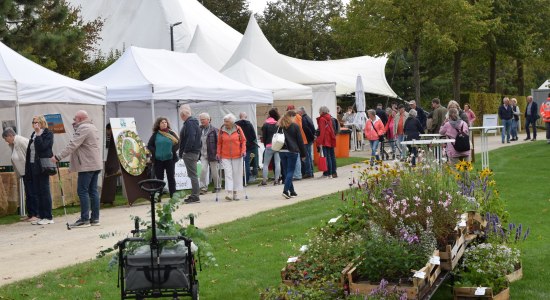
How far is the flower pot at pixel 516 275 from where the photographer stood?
833cm

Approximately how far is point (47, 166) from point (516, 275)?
8822 millimetres

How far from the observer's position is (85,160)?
14.0 metres

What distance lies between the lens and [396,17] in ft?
122

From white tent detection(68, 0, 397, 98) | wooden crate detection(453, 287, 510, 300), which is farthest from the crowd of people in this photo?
white tent detection(68, 0, 397, 98)

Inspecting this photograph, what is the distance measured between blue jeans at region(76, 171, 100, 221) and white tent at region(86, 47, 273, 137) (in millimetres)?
5030

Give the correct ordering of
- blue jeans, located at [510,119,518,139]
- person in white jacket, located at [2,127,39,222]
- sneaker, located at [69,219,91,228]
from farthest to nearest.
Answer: blue jeans, located at [510,119,518,139]
person in white jacket, located at [2,127,39,222]
sneaker, located at [69,219,91,228]

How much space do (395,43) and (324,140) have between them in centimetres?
1675

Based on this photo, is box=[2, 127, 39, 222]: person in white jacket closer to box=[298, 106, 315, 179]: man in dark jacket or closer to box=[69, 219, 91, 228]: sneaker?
box=[69, 219, 91, 228]: sneaker

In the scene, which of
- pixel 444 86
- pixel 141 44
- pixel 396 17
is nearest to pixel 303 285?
pixel 396 17

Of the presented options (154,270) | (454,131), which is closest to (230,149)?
(454,131)

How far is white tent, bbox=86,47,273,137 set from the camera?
63.5 ft

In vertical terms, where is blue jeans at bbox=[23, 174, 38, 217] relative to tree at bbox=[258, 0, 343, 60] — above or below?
below

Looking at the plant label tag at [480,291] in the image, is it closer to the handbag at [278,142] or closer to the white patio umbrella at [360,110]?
the handbag at [278,142]

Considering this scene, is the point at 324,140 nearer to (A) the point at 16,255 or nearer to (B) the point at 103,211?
(B) the point at 103,211
